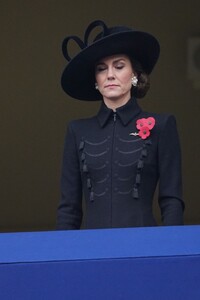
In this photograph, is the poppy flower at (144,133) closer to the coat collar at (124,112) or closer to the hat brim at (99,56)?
the coat collar at (124,112)

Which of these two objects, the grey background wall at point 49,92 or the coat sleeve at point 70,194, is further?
the grey background wall at point 49,92

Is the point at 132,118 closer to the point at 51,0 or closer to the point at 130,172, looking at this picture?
the point at 130,172

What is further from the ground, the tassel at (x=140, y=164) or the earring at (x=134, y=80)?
the earring at (x=134, y=80)

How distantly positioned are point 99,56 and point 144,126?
0.17 metres

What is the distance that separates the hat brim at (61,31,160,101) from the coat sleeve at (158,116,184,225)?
0.57 ft

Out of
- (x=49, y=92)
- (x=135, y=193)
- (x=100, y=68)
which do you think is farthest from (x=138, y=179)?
(x=49, y=92)

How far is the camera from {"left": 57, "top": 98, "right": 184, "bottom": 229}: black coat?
1.88 metres

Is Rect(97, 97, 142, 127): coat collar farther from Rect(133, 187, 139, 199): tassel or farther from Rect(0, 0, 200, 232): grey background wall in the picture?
Rect(0, 0, 200, 232): grey background wall

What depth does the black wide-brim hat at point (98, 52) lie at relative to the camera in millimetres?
1915

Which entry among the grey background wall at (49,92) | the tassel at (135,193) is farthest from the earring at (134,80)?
the grey background wall at (49,92)

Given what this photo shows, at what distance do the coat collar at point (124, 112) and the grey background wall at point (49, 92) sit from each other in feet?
7.25

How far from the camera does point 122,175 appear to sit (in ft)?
6.19

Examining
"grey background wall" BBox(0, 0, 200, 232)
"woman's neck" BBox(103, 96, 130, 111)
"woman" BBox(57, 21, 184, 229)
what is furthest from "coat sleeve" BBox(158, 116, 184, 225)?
"grey background wall" BBox(0, 0, 200, 232)

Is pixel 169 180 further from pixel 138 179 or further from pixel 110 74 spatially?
pixel 110 74
